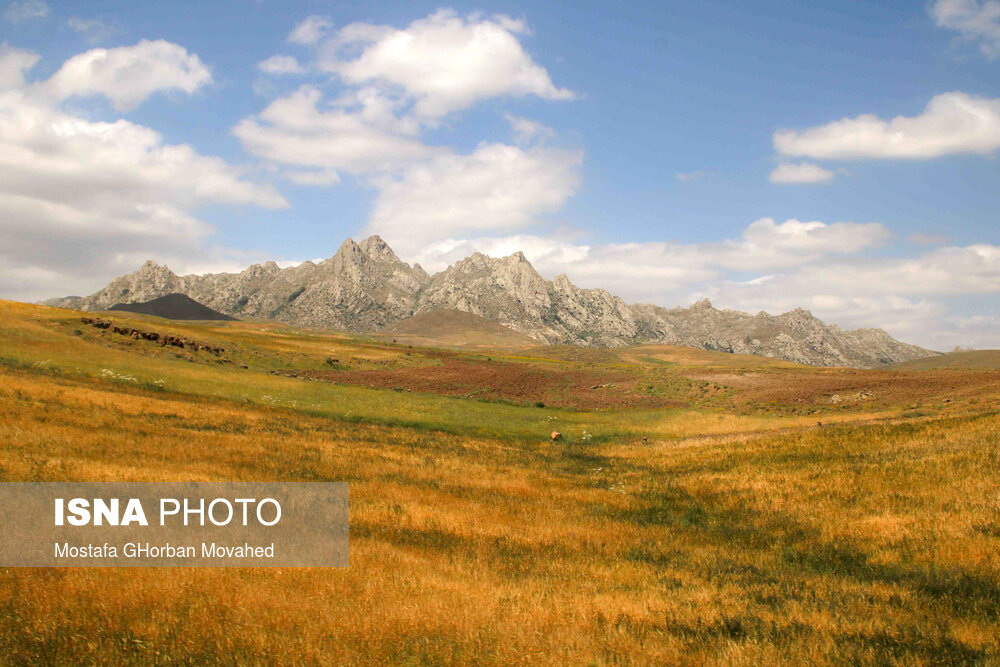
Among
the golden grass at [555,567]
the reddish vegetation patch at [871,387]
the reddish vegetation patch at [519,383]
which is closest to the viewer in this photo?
the golden grass at [555,567]

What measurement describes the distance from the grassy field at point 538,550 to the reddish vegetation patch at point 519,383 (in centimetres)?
2544

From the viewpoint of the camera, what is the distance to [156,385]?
39.1 meters

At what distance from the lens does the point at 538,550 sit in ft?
39.4

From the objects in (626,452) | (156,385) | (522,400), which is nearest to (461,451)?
(626,452)

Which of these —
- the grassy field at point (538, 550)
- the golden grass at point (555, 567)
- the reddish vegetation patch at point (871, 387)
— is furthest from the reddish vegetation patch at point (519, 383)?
the golden grass at point (555, 567)

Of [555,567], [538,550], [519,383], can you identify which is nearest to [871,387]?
[519,383]

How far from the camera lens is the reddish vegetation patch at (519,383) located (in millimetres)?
60812

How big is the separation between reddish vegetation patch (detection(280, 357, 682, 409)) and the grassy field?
83.4 ft

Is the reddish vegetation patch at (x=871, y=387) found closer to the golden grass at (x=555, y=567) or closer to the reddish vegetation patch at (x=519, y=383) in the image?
the reddish vegetation patch at (x=519, y=383)

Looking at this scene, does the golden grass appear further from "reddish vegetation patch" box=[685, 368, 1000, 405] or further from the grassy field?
"reddish vegetation patch" box=[685, 368, 1000, 405]

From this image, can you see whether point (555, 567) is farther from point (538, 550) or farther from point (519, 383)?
point (519, 383)

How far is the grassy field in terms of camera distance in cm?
698

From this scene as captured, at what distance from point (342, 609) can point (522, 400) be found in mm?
53592

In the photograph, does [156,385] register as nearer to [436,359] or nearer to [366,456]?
[366,456]
